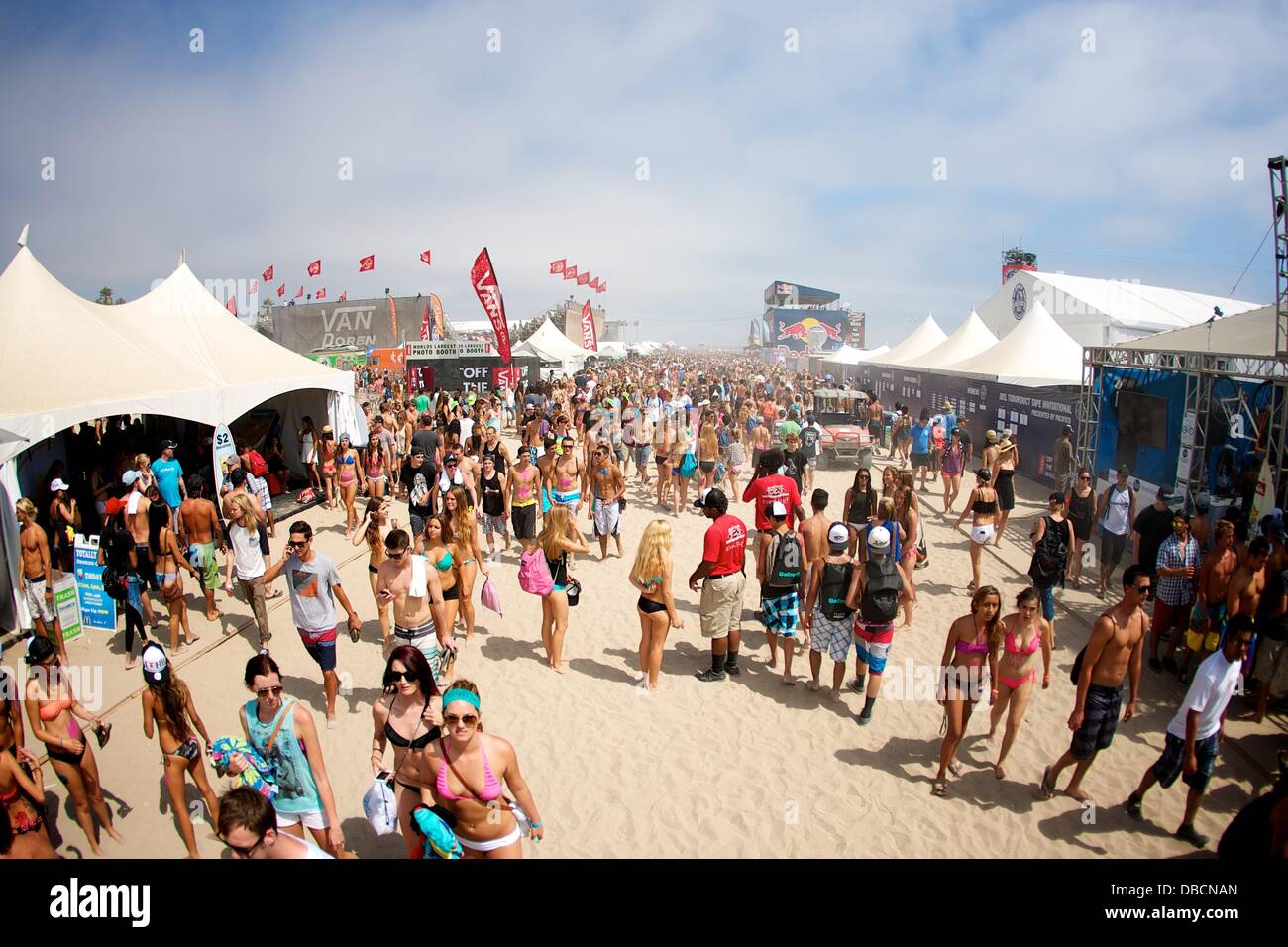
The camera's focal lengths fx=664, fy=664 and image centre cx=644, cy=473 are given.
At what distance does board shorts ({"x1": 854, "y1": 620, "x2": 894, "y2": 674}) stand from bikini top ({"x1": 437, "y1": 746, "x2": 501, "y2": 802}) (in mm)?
3127

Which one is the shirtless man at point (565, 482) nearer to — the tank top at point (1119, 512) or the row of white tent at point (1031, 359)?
the tank top at point (1119, 512)

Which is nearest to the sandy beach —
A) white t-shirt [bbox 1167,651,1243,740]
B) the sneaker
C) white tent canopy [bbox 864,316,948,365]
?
the sneaker

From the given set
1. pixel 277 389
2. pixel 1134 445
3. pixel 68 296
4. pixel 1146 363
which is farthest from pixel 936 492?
pixel 68 296

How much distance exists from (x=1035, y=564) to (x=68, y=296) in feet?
40.6

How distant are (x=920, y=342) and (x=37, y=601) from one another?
25730 mm

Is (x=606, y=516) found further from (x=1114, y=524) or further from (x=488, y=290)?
(x=488, y=290)

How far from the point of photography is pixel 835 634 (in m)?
5.29

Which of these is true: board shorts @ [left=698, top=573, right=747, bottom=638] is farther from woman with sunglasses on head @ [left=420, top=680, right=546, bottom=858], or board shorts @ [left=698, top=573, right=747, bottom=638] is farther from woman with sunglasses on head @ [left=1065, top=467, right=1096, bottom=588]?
woman with sunglasses on head @ [left=1065, top=467, right=1096, bottom=588]

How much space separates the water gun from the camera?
2.96 meters

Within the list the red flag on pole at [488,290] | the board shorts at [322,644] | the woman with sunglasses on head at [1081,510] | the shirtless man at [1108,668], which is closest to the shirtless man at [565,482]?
the board shorts at [322,644]

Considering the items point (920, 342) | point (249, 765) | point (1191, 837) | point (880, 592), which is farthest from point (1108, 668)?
point (920, 342)

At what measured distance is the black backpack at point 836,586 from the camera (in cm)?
510

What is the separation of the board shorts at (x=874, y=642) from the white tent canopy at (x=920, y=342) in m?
21.3
